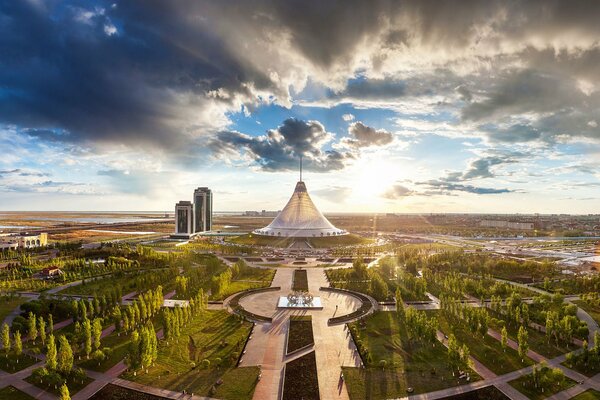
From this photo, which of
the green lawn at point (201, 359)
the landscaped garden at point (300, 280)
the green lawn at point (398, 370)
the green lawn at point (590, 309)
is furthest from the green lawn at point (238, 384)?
the green lawn at point (590, 309)

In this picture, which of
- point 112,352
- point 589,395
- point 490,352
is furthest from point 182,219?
point 589,395

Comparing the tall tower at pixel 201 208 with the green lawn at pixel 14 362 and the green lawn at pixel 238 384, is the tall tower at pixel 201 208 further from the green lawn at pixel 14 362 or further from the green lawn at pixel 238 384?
the green lawn at pixel 238 384

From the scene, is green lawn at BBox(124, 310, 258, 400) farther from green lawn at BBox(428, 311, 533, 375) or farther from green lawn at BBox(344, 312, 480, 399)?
green lawn at BBox(428, 311, 533, 375)

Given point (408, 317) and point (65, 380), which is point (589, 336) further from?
point (65, 380)

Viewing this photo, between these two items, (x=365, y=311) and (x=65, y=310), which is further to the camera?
(x=365, y=311)

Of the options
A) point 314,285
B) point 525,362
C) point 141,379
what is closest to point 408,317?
point 525,362

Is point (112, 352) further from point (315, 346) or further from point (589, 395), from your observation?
point (589, 395)
